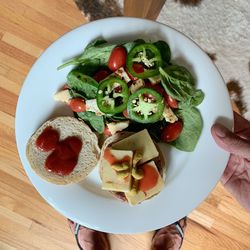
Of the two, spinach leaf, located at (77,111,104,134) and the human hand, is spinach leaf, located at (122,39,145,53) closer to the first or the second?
spinach leaf, located at (77,111,104,134)

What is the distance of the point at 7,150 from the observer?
6.73 ft

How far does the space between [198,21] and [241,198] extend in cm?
89

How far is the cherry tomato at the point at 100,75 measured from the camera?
1625mm

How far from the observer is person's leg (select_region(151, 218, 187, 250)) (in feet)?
6.75

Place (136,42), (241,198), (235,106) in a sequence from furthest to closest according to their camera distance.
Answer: (235,106) → (241,198) → (136,42)

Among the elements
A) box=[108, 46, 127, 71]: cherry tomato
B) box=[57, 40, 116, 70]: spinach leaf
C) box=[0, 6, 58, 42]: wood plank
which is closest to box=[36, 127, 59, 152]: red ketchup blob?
box=[57, 40, 116, 70]: spinach leaf

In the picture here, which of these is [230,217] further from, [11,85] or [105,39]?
[11,85]

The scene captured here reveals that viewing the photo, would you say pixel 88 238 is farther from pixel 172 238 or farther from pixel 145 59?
pixel 145 59

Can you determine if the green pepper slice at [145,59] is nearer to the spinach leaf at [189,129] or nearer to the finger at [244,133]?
the spinach leaf at [189,129]

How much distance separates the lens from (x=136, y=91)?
1.58 m

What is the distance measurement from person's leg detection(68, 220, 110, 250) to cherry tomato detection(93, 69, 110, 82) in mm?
796

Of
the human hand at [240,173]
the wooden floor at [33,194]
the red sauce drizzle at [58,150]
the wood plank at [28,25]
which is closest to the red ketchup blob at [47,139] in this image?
the red sauce drizzle at [58,150]

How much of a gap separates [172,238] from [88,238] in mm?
423

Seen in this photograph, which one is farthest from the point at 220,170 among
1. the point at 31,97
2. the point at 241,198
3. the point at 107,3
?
the point at 107,3
